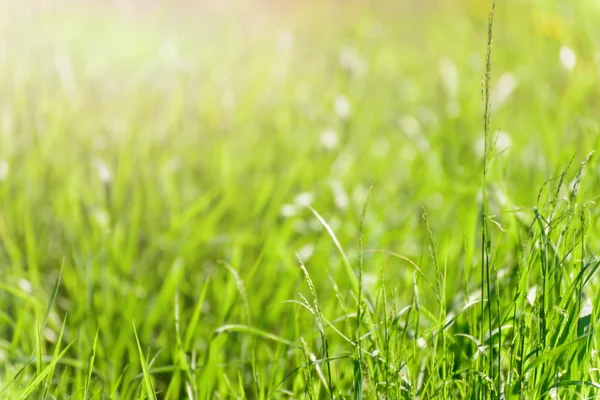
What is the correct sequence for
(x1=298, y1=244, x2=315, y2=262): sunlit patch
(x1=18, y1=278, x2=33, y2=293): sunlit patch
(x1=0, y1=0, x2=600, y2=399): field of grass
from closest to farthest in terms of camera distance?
(x1=0, y1=0, x2=600, y2=399): field of grass → (x1=18, y1=278, x2=33, y2=293): sunlit patch → (x1=298, y1=244, x2=315, y2=262): sunlit patch

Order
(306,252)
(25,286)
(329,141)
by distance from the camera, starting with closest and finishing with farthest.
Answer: (25,286)
(306,252)
(329,141)

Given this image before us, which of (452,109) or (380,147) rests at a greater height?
(452,109)

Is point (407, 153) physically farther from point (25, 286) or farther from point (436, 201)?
point (25, 286)

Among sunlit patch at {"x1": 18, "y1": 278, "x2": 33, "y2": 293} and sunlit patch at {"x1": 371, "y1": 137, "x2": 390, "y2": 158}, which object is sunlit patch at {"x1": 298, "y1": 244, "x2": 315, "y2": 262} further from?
sunlit patch at {"x1": 371, "y1": 137, "x2": 390, "y2": 158}

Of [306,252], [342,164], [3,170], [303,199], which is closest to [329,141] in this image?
[342,164]

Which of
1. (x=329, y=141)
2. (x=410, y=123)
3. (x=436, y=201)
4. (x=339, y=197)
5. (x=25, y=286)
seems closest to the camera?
(x=25, y=286)

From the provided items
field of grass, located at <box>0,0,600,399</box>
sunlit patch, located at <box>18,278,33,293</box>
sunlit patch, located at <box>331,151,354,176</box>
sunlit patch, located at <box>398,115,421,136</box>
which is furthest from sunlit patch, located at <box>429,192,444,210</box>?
sunlit patch, located at <box>18,278,33,293</box>

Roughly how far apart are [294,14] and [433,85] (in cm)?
97

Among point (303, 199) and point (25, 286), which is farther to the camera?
point (303, 199)

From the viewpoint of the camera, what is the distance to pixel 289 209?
1.85 m

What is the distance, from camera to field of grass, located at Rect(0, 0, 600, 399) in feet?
3.42

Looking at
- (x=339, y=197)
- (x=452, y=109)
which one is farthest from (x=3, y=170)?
(x=452, y=109)

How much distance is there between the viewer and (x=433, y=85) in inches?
121

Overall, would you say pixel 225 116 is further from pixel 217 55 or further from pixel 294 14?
pixel 294 14
